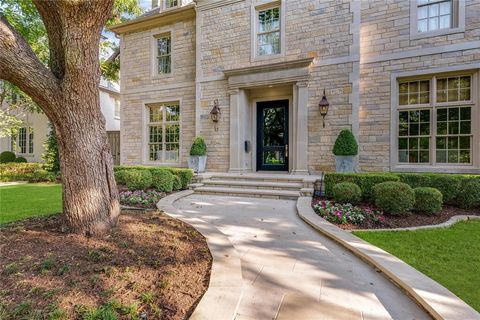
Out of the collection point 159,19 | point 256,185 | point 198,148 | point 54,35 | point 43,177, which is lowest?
point 43,177

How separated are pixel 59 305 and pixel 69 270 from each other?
518mm

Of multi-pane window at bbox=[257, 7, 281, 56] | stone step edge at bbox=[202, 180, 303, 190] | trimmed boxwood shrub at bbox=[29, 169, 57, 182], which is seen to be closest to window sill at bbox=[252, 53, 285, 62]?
multi-pane window at bbox=[257, 7, 281, 56]

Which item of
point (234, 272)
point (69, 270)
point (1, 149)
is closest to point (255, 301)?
point (234, 272)

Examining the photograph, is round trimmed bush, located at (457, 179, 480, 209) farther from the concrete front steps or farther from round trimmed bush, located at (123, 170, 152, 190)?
round trimmed bush, located at (123, 170, 152, 190)

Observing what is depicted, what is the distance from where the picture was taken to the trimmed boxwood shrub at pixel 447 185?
17.7ft

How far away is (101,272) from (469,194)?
258 inches

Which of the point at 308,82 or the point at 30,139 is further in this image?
the point at 30,139

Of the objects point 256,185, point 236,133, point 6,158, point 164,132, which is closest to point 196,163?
point 236,133

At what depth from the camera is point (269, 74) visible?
8273 millimetres

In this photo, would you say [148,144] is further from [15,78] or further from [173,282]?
[173,282]

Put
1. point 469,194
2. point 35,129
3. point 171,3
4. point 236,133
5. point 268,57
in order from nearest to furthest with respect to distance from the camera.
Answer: point 469,194, point 268,57, point 236,133, point 171,3, point 35,129

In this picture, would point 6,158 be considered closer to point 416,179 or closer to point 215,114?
point 215,114

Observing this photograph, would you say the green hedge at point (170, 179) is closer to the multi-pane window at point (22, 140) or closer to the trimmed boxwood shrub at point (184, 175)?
the trimmed boxwood shrub at point (184, 175)

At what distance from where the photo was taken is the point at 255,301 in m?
2.10
